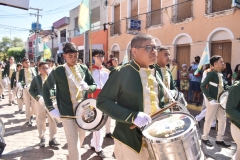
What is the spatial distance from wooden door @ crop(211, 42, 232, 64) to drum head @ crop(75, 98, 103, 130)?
939cm

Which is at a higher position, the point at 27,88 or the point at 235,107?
the point at 235,107

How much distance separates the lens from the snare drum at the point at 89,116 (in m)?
3.64

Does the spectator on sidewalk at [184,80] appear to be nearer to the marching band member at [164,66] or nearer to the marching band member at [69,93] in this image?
the marching band member at [164,66]

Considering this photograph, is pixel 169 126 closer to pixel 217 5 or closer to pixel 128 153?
pixel 128 153

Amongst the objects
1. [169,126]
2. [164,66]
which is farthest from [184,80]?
[169,126]

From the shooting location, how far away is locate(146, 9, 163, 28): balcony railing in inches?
602

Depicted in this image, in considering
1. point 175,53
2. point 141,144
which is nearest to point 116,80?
point 141,144

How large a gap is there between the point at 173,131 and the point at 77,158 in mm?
1972

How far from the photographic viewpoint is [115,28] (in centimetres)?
1970

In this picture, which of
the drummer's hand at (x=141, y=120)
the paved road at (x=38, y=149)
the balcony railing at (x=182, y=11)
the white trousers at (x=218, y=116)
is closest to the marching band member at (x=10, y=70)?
the paved road at (x=38, y=149)

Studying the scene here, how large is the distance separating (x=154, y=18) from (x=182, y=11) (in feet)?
7.93

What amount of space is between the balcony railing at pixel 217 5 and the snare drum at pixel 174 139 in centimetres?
1050

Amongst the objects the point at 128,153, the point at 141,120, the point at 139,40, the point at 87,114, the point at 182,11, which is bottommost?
the point at 128,153

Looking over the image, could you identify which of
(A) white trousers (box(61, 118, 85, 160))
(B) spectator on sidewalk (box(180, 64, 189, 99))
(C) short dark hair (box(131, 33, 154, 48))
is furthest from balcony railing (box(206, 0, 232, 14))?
(C) short dark hair (box(131, 33, 154, 48))
